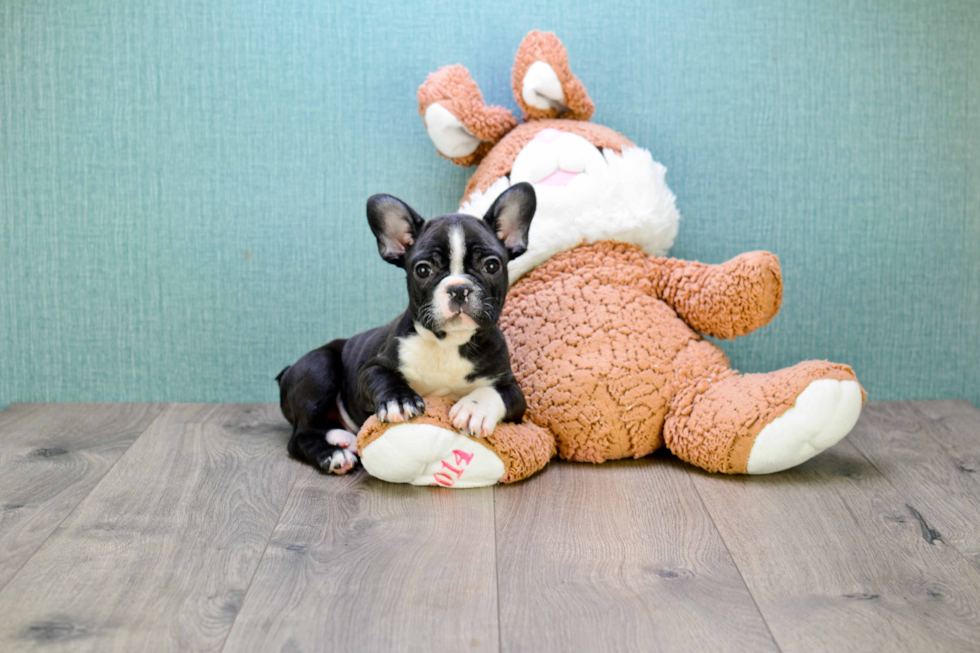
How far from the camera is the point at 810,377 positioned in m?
1.77

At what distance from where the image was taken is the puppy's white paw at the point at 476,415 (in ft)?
5.53

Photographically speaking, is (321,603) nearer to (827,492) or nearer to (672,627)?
(672,627)

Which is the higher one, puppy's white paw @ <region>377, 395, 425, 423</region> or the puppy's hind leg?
puppy's white paw @ <region>377, 395, 425, 423</region>

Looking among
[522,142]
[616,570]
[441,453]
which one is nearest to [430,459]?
[441,453]

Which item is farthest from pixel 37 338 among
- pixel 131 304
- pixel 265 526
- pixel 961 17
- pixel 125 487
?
pixel 961 17

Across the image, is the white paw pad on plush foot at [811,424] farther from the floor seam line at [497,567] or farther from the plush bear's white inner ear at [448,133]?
the plush bear's white inner ear at [448,133]

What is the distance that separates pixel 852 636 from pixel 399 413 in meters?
0.87

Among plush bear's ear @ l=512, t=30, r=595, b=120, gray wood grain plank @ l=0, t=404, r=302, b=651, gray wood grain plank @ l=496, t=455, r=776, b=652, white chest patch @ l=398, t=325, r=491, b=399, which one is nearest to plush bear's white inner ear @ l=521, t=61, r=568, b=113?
plush bear's ear @ l=512, t=30, r=595, b=120

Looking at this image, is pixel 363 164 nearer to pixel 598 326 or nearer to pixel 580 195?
pixel 580 195

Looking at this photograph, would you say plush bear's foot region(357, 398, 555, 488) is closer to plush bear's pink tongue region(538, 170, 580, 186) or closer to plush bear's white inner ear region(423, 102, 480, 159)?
plush bear's pink tongue region(538, 170, 580, 186)

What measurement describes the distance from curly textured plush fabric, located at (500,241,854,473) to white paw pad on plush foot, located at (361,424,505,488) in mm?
242

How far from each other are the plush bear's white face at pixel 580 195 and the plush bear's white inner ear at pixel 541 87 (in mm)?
111

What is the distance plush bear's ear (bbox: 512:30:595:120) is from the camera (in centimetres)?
209

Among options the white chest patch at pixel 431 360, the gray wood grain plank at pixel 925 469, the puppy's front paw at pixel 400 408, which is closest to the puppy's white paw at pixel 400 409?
the puppy's front paw at pixel 400 408
